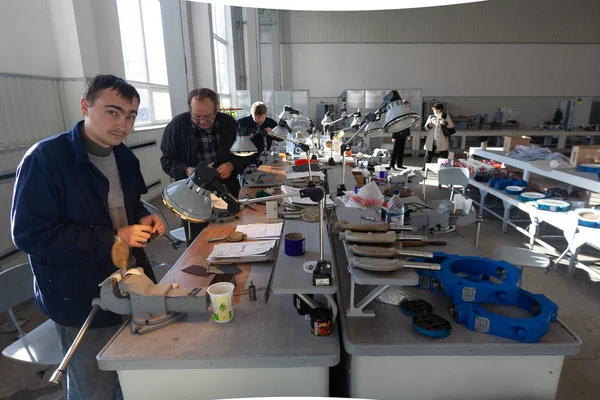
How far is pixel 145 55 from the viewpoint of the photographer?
203 inches

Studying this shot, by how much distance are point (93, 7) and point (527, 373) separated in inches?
161

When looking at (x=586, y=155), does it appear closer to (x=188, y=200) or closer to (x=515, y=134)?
(x=188, y=200)

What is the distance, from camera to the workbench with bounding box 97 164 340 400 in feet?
3.47

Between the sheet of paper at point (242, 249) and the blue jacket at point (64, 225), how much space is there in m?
0.47

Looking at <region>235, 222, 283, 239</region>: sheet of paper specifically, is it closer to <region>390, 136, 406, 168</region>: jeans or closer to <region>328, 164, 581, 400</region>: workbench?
<region>328, 164, 581, 400</region>: workbench

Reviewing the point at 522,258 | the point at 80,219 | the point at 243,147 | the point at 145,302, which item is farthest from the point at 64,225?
the point at 522,258

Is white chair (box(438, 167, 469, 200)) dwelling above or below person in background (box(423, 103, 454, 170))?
below

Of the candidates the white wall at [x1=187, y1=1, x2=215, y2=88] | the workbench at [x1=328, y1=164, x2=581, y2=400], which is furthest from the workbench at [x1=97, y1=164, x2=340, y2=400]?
the white wall at [x1=187, y1=1, x2=215, y2=88]

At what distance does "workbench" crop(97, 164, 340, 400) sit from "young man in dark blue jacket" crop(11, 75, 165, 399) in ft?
0.84

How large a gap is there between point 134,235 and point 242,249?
0.57 meters

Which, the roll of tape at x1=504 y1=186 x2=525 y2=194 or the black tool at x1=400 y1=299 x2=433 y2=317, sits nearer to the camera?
the black tool at x1=400 y1=299 x2=433 y2=317

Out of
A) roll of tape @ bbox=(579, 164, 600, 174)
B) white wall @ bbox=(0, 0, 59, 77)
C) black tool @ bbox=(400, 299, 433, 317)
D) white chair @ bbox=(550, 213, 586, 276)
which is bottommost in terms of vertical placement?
white chair @ bbox=(550, 213, 586, 276)

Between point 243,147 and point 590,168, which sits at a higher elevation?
point 243,147

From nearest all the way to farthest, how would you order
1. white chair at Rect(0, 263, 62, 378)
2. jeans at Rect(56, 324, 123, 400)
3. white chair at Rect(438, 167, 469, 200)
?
1. jeans at Rect(56, 324, 123, 400)
2. white chair at Rect(0, 263, 62, 378)
3. white chair at Rect(438, 167, 469, 200)
